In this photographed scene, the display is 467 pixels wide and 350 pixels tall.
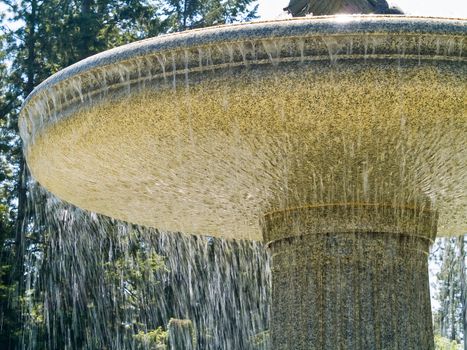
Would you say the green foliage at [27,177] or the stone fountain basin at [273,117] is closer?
the stone fountain basin at [273,117]

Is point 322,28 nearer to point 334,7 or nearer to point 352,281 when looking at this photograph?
point 352,281

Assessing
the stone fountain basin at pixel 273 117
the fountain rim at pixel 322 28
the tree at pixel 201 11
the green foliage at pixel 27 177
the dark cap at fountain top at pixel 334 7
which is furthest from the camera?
the tree at pixel 201 11

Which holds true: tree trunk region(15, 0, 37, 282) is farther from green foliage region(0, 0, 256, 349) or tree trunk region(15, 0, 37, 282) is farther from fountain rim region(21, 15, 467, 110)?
fountain rim region(21, 15, 467, 110)

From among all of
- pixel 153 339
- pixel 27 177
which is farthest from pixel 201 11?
pixel 153 339

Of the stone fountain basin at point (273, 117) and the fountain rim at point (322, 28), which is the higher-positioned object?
the fountain rim at point (322, 28)

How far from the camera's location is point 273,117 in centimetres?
442

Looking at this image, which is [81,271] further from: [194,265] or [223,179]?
[223,179]

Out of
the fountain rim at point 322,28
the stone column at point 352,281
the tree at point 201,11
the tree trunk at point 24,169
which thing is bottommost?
the stone column at point 352,281

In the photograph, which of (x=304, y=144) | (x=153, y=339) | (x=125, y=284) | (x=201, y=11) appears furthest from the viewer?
(x=201, y=11)

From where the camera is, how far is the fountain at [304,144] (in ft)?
13.5

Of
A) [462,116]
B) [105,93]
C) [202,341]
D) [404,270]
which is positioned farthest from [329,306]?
[202,341]

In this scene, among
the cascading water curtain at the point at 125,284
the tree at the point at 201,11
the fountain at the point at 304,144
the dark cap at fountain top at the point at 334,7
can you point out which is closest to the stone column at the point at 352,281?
the fountain at the point at 304,144

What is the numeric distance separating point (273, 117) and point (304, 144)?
1.04ft

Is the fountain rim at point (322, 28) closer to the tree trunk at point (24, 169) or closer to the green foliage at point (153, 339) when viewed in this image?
the green foliage at point (153, 339)
